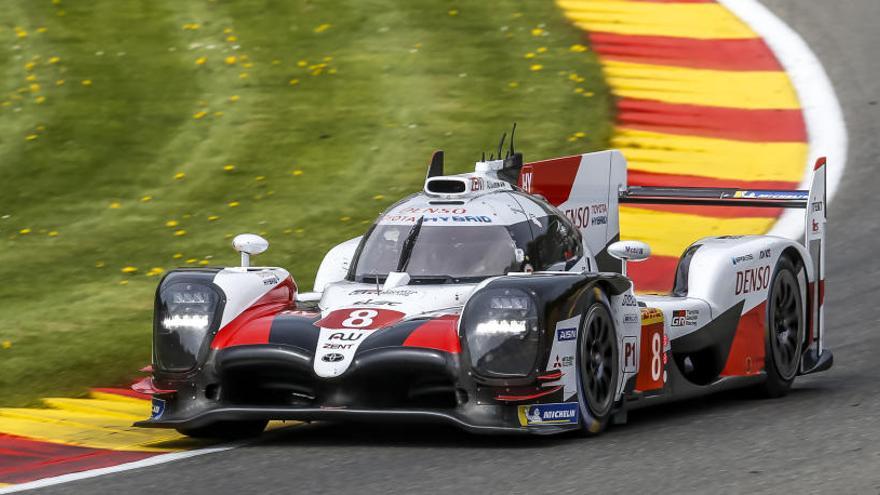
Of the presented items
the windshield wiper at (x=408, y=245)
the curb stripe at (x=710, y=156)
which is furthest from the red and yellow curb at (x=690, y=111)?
the windshield wiper at (x=408, y=245)

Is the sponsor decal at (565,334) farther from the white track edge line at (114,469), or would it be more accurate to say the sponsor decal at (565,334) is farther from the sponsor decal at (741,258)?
the sponsor decal at (741,258)

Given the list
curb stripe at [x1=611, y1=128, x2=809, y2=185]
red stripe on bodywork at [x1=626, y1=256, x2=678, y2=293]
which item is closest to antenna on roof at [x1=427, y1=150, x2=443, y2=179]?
red stripe on bodywork at [x1=626, y1=256, x2=678, y2=293]

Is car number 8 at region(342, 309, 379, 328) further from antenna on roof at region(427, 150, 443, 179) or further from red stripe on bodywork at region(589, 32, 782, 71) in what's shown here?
red stripe on bodywork at region(589, 32, 782, 71)

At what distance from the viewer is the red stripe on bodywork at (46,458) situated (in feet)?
22.6

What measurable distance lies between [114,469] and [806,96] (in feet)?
32.8

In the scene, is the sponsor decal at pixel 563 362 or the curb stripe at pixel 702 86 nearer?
the sponsor decal at pixel 563 362

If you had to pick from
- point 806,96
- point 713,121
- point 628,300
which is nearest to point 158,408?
point 628,300

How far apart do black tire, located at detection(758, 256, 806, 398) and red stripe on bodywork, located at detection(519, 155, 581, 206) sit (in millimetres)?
1278

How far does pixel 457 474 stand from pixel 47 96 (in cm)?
1019

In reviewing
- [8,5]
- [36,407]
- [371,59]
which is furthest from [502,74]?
[36,407]

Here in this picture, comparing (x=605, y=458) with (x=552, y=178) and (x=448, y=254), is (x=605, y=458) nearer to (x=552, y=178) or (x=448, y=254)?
(x=448, y=254)

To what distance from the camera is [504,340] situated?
7.12 meters

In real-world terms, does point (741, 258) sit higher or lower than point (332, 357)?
lower

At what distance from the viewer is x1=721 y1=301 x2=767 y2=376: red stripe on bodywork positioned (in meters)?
8.83
